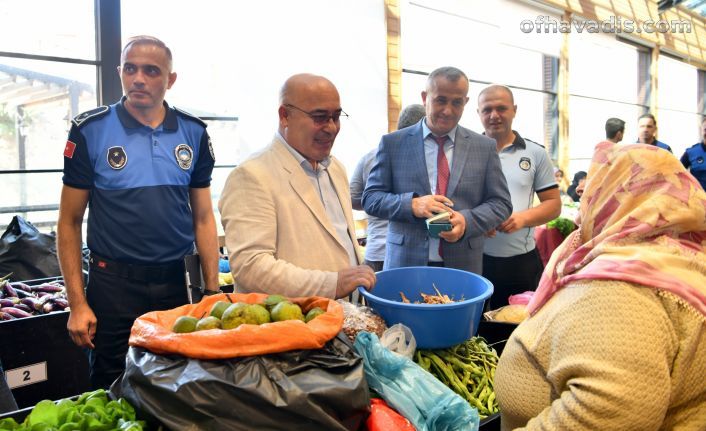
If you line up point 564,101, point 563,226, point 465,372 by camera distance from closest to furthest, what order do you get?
point 465,372
point 563,226
point 564,101

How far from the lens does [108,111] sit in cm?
212

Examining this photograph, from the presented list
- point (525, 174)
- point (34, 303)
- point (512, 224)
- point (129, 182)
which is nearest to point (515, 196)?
point (525, 174)

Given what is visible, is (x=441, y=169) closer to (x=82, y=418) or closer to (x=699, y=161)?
(x=82, y=418)

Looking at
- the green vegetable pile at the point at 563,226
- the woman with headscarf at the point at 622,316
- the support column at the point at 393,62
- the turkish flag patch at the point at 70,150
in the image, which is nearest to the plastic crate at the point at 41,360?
the turkish flag patch at the point at 70,150

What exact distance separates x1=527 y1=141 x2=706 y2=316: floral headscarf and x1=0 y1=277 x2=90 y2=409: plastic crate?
2.38 meters

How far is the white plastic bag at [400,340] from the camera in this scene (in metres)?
1.33

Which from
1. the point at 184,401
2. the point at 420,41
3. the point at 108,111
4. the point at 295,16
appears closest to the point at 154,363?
the point at 184,401

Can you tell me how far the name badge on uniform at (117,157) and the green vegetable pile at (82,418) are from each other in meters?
1.14

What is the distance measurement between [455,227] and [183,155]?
118 centimetres

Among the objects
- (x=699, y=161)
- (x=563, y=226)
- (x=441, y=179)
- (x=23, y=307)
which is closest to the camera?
(x=441, y=179)

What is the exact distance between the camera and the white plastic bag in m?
1.33

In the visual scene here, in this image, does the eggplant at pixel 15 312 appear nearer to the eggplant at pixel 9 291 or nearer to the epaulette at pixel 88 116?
the eggplant at pixel 9 291

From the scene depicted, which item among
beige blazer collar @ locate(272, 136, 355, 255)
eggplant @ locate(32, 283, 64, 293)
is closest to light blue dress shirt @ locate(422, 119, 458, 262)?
beige blazer collar @ locate(272, 136, 355, 255)

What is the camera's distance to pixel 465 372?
4.88 ft
